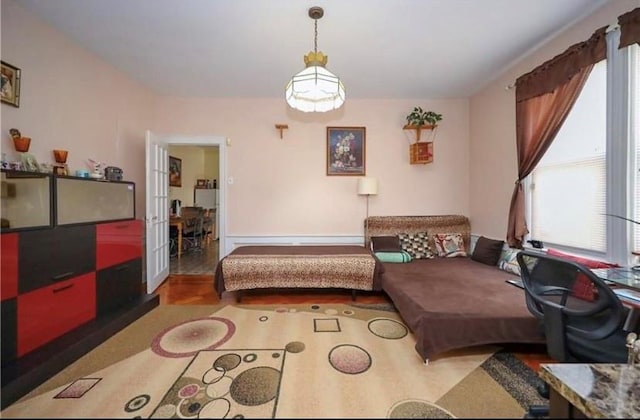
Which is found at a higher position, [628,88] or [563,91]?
[563,91]

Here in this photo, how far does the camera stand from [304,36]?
2301mm

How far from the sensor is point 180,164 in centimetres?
657

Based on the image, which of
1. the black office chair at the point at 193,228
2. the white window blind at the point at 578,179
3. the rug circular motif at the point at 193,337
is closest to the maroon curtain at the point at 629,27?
the white window blind at the point at 578,179

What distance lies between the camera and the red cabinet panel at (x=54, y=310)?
159cm

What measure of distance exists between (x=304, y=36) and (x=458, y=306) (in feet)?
8.42

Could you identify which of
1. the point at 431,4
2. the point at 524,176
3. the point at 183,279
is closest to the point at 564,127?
the point at 524,176

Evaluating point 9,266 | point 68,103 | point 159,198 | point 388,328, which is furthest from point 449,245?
point 68,103

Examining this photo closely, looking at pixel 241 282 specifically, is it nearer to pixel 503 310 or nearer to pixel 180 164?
pixel 503 310

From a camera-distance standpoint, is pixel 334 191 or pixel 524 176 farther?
pixel 334 191

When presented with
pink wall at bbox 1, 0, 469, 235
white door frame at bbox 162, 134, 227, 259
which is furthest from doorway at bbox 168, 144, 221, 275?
pink wall at bbox 1, 0, 469, 235

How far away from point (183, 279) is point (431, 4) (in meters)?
4.12

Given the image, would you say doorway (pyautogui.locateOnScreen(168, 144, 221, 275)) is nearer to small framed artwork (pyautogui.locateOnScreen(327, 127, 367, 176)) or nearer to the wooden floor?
the wooden floor

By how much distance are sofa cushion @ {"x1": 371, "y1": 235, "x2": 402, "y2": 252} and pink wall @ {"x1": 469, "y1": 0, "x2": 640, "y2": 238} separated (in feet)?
4.04

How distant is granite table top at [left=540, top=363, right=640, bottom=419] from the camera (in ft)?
2.55
